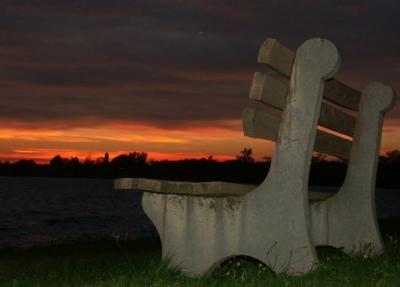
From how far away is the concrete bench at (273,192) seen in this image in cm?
504

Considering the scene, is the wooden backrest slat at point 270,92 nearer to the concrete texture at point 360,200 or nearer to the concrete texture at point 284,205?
the concrete texture at point 284,205

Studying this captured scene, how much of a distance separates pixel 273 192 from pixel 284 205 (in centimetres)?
13

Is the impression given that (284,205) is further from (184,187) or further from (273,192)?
(184,187)

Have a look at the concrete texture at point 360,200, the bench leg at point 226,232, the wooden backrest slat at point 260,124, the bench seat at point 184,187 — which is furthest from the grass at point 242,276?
the wooden backrest slat at point 260,124

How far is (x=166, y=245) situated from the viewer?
5.68 meters

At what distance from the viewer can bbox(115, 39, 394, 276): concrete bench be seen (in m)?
5.04

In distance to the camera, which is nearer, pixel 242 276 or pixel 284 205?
→ pixel 242 276

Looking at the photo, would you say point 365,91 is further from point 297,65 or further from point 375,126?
point 297,65

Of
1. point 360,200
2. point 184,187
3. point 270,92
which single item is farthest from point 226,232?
point 360,200

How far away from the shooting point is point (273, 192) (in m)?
5.16

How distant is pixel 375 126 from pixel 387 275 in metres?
1.84

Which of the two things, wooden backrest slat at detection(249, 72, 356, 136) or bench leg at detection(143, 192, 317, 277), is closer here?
wooden backrest slat at detection(249, 72, 356, 136)

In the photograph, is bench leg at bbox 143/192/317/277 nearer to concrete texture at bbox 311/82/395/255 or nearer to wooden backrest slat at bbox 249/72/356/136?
wooden backrest slat at bbox 249/72/356/136

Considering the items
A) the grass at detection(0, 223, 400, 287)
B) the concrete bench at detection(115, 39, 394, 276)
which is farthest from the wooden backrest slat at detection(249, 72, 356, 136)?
the grass at detection(0, 223, 400, 287)
